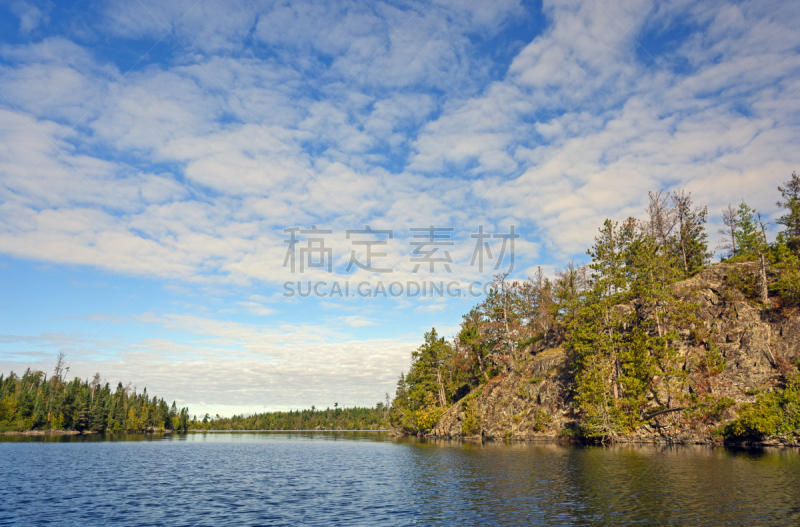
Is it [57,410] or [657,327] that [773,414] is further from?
[57,410]

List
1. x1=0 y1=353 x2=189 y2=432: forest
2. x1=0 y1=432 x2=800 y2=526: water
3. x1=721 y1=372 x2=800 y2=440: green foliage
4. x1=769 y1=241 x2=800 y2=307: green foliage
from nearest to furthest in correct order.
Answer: x1=0 y1=432 x2=800 y2=526: water, x1=721 y1=372 x2=800 y2=440: green foliage, x1=769 y1=241 x2=800 y2=307: green foliage, x1=0 y1=353 x2=189 y2=432: forest

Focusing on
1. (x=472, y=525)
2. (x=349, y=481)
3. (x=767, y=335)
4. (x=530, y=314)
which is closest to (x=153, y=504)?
(x=349, y=481)

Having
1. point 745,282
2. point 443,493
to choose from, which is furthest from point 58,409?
point 745,282

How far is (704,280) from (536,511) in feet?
239

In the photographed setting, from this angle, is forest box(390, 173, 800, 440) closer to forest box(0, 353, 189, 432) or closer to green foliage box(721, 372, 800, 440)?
green foliage box(721, 372, 800, 440)

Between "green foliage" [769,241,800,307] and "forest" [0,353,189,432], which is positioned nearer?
"green foliage" [769,241,800,307]

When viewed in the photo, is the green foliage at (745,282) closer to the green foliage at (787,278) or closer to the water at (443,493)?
the green foliage at (787,278)

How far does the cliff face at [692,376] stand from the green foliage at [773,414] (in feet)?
6.04

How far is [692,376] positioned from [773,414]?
13.9m

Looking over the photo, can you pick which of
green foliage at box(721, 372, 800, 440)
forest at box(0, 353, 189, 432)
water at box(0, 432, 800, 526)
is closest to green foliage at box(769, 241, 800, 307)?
green foliage at box(721, 372, 800, 440)

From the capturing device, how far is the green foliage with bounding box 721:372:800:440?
51.4 m

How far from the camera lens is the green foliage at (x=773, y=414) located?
51428mm

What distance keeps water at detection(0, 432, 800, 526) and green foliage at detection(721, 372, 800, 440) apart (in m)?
5.88

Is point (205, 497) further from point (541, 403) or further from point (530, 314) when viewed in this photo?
point (530, 314)
